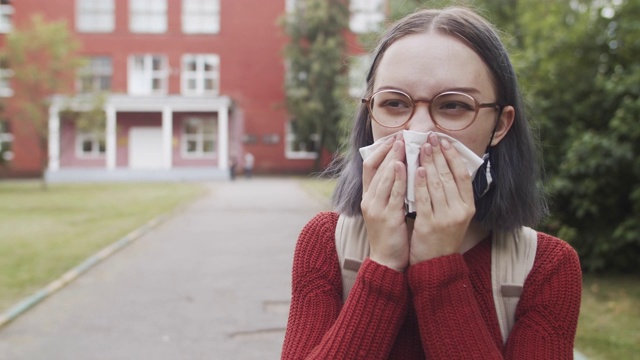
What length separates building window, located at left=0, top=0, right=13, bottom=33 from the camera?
3853 centimetres

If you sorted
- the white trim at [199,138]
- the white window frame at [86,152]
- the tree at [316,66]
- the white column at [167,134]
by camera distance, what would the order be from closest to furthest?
1. the tree at [316,66]
2. the white column at [167,134]
3. the white window frame at [86,152]
4. the white trim at [199,138]

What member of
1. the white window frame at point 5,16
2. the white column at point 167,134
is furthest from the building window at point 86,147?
the white window frame at point 5,16

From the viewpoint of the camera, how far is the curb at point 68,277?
607 cm

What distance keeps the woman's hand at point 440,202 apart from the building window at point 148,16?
132ft

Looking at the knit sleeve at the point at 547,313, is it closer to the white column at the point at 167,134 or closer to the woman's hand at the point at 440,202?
the woman's hand at the point at 440,202

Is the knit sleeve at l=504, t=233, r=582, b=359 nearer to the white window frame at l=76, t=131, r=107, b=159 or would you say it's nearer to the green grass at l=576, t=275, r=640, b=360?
the green grass at l=576, t=275, r=640, b=360

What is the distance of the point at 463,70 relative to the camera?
1459 millimetres

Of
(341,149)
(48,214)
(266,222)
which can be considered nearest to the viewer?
(341,149)

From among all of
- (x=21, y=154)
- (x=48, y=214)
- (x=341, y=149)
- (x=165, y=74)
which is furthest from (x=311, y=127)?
(x=341, y=149)

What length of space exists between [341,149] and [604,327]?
14.4ft

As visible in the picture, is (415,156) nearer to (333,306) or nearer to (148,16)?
(333,306)

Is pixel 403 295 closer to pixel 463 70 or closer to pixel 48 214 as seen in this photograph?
pixel 463 70

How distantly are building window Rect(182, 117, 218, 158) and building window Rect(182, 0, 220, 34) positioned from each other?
5.56 meters

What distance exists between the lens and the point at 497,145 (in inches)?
63.5
